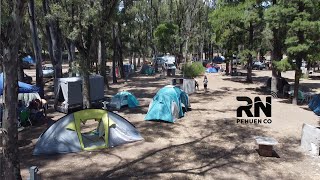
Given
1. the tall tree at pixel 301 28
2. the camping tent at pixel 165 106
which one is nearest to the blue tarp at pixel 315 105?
the tall tree at pixel 301 28

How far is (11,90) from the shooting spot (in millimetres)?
7129

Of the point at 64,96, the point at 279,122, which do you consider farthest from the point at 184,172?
the point at 64,96

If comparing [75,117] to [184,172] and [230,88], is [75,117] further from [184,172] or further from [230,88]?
[230,88]

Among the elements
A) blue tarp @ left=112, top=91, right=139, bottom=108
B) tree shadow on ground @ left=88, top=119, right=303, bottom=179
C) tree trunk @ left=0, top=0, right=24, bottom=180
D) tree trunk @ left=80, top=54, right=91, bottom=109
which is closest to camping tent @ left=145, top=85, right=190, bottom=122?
tree shadow on ground @ left=88, top=119, right=303, bottom=179

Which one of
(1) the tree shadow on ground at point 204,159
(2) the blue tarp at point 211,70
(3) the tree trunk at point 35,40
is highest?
(3) the tree trunk at point 35,40

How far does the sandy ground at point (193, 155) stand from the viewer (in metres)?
9.53

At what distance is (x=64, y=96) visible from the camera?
56.1ft

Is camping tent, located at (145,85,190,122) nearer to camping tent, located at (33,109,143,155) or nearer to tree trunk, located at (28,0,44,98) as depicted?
camping tent, located at (33,109,143,155)

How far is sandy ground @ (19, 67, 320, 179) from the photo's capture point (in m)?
9.53

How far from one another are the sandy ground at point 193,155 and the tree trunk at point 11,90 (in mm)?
1945

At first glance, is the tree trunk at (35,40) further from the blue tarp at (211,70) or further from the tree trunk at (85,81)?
the blue tarp at (211,70)

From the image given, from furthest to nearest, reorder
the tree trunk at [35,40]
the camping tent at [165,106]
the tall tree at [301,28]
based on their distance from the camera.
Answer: the tree trunk at [35,40] → the tall tree at [301,28] → the camping tent at [165,106]

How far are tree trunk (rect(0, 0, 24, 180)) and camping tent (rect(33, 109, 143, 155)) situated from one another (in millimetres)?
3534

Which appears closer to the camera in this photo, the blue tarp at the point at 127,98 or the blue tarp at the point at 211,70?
the blue tarp at the point at 127,98
